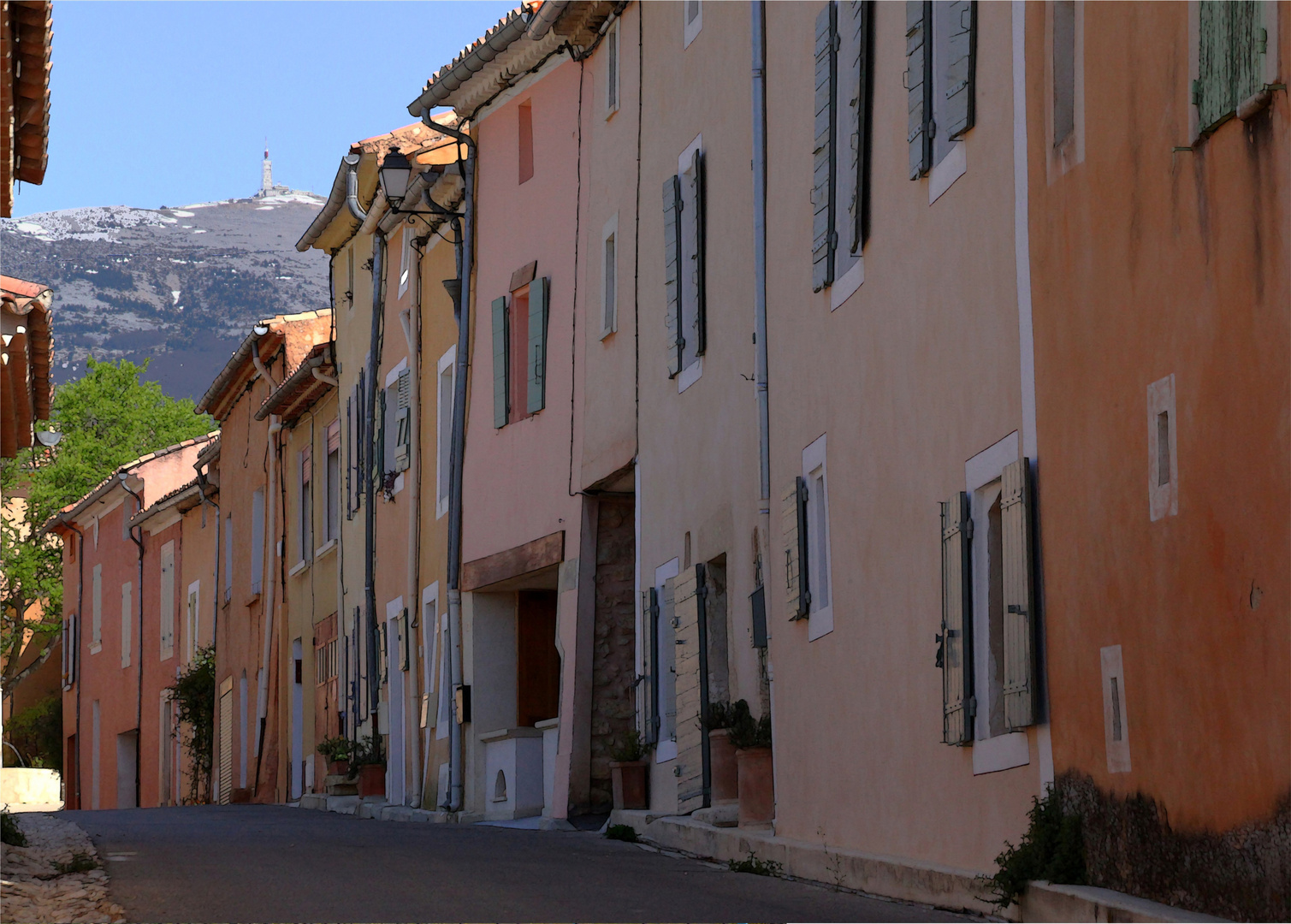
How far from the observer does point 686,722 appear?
1516 cm

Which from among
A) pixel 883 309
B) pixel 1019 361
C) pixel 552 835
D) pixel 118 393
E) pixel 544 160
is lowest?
pixel 552 835

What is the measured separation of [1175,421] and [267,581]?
2498cm

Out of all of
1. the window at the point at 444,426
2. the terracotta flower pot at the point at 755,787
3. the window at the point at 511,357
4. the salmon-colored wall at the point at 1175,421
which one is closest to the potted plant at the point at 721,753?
the terracotta flower pot at the point at 755,787

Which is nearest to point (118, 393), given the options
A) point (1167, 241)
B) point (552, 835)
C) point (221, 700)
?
point (221, 700)

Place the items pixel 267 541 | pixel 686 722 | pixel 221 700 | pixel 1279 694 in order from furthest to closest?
pixel 221 700, pixel 267 541, pixel 686 722, pixel 1279 694

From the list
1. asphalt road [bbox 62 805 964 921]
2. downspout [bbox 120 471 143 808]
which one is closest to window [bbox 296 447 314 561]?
downspout [bbox 120 471 143 808]

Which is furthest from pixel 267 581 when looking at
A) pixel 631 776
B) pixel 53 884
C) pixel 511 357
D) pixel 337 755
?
pixel 53 884

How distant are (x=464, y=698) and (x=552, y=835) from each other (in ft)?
14.6

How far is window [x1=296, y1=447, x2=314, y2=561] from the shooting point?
29.1 meters

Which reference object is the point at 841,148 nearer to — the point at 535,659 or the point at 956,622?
the point at 956,622

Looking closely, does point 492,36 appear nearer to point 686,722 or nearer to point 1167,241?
point 686,722

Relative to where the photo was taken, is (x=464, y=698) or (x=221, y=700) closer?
(x=464, y=698)

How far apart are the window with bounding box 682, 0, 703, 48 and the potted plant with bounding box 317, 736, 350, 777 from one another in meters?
12.0

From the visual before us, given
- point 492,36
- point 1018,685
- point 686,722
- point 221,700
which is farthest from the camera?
point 221,700
